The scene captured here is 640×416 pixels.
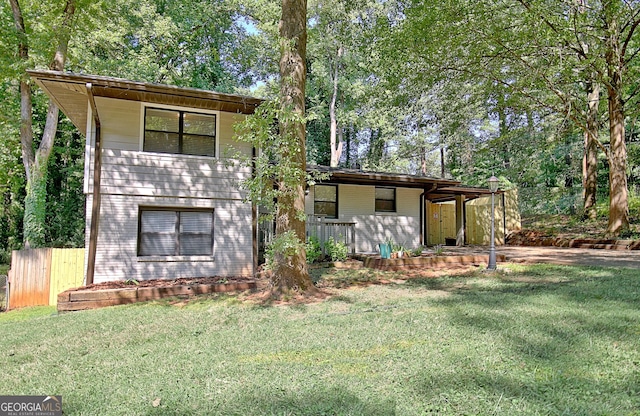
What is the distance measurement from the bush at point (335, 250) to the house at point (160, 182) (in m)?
2.18

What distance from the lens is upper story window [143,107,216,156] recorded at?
9.38 m

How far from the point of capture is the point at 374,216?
45.8 feet

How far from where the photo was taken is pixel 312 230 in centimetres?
1121

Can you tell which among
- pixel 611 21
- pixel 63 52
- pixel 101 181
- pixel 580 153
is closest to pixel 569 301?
pixel 101 181

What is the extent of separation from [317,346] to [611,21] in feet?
45.7

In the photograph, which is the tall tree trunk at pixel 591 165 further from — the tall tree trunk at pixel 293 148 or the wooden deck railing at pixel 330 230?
the tall tree trunk at pixel 293 148

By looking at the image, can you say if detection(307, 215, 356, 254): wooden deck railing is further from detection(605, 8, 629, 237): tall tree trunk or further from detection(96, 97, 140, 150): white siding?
detection(605, 8, 629, 237): tall tree trunk

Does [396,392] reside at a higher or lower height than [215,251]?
lower

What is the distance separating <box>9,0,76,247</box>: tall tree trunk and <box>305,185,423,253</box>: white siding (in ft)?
31.2

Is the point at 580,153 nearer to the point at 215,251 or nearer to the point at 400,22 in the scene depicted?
the point at 400,22

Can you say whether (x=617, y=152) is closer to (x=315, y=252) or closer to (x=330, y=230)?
(x=330, y=230)

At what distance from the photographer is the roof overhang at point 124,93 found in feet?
25.7

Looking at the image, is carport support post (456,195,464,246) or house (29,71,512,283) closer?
house (29,71,512,283)

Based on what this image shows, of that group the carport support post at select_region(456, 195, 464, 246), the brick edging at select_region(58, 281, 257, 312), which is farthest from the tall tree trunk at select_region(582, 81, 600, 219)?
the brick edging at select_region(58, 281, 257, 312)
